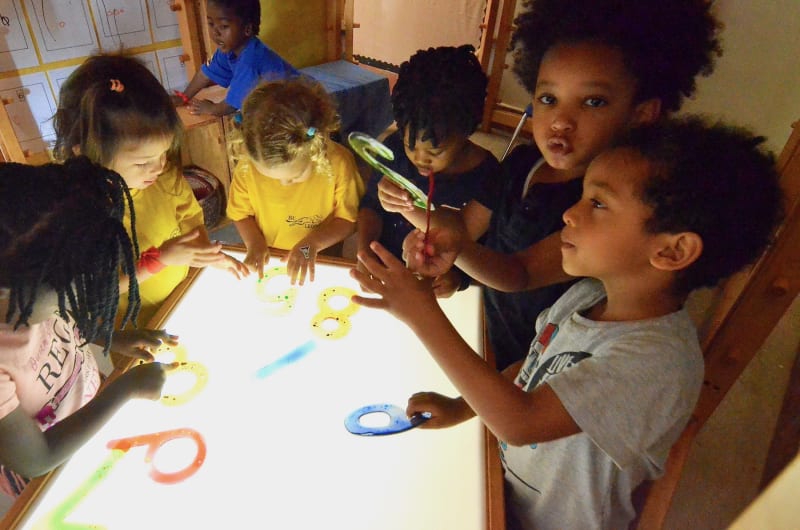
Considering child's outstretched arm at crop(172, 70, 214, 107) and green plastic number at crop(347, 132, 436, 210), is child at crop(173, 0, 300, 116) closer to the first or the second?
child's outstretched arm at crop(172, 70, 214, 107)

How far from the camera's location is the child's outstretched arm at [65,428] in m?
0.62

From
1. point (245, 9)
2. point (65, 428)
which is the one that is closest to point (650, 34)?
point (65, 428)

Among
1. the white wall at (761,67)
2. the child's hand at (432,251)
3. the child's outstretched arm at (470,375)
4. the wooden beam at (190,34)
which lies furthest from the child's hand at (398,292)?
the white wall at (761,67)

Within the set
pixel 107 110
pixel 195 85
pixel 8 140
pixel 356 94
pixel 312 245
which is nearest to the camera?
pixel 107 110

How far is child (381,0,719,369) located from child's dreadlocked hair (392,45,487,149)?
12cm

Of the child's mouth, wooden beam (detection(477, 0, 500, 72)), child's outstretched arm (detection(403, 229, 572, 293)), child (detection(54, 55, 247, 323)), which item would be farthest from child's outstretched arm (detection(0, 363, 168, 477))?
wooden beam (detection(477, 0, 500, 72))

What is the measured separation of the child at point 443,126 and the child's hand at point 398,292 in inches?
12.9

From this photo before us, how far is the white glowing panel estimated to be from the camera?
664 mm

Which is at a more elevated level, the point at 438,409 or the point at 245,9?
the point at 245,9

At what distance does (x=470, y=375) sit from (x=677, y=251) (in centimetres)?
30

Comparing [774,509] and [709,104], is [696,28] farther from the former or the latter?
[709,104]

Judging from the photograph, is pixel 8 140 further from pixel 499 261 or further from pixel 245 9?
pixel 499 261

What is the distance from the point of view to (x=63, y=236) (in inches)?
24.7

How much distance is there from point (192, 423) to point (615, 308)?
657mm
